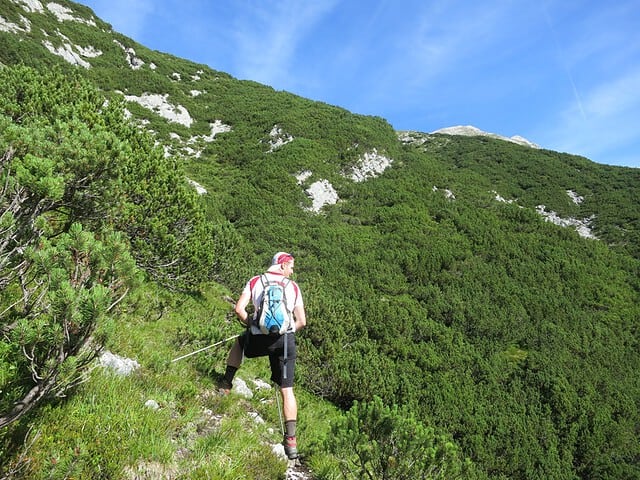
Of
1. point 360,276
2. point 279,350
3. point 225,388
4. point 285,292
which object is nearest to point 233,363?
point 225,388

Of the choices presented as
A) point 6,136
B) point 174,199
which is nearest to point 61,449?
point 6,136

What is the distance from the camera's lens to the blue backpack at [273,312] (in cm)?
384

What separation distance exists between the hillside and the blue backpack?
1.03m

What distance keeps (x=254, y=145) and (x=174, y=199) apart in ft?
68.3

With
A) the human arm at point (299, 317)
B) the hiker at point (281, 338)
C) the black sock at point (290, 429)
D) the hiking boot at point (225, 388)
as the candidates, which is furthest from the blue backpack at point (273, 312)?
the hiking boot at point (225, 388)

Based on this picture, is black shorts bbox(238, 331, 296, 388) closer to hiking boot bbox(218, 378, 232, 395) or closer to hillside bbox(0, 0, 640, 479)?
hillside bbox(0, 0, 640, 479)

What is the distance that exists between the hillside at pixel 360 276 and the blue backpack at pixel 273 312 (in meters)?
1.03

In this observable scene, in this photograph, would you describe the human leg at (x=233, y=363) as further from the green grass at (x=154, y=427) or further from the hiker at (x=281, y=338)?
the hiker at (x=281, y=338)

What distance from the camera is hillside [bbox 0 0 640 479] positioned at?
13.7ft

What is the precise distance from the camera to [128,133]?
8.27 m

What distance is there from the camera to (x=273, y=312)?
3.86 m

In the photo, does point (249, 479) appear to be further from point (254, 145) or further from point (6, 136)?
point (254, 145)

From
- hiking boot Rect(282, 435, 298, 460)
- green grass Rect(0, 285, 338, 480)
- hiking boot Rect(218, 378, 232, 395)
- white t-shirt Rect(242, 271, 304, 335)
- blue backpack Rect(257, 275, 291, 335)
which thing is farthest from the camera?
hiking boot Rect(218, 378, 232, 395)

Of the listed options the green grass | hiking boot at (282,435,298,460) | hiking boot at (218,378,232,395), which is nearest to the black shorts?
hiking boot at (282,435,298,460)
